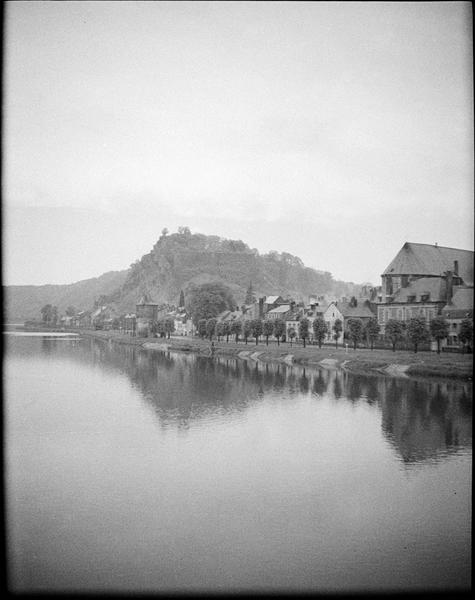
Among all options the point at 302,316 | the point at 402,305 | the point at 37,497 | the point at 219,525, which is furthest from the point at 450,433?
the point at 302,316

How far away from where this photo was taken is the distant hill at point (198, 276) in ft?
153

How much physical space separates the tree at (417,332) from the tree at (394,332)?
430mm

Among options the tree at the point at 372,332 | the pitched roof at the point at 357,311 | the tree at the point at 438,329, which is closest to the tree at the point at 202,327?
the pitched roof at the point at 357,311

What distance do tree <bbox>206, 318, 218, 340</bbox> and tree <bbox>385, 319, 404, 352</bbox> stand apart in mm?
12266

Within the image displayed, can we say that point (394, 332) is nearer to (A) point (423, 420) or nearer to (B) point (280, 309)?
(A) point (423, 420)

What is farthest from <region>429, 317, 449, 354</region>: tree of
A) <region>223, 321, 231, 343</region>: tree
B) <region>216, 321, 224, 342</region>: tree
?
<region>216, 321, 224, 342</region>: tree

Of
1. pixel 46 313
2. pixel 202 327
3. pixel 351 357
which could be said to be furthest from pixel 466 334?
pixel 46 313

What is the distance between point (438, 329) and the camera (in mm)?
18328

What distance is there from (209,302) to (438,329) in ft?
59.9

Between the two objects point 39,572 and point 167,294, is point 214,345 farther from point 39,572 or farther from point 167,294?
point 167,294

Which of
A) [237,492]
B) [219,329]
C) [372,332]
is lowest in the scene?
[237,492]

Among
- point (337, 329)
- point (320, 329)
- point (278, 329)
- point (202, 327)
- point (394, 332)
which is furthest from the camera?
point (202, 327)

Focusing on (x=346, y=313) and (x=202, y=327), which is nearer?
(x=346, y=313)

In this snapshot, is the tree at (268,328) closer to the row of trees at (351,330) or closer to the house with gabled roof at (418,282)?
the row of trees at (351,330)
